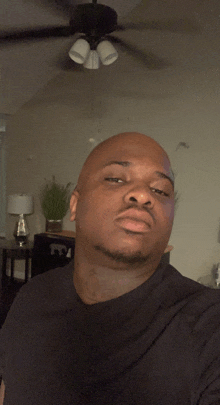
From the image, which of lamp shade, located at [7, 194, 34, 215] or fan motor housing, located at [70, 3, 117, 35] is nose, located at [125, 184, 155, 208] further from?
lamp shade, located at [7, 194, 34, 215]

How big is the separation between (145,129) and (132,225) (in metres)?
2.57

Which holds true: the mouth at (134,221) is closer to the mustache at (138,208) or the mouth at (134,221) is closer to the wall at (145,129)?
the mustache at (138,208)

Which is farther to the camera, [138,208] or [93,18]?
[93,18]

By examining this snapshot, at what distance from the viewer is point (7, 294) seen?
3.37m

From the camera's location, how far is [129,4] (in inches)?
→ 110

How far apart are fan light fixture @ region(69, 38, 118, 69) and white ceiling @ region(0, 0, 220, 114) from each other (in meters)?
0.42

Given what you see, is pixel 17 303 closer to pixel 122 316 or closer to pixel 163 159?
pixel 122 316

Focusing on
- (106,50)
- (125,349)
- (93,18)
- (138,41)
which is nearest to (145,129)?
(138,41)

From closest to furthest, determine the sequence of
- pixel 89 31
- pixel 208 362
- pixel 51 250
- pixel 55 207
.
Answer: pixel 208 362
pixel 89 31
pixel 51 250
pixel 55 207

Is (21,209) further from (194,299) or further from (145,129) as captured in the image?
(194,299)

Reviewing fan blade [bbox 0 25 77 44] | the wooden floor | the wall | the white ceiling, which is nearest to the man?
fan blade [bbox 0 25 77 44]

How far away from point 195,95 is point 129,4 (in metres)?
1.08

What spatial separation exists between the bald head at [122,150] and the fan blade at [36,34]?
4.44 ft

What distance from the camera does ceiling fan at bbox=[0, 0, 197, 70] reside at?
1.46m
